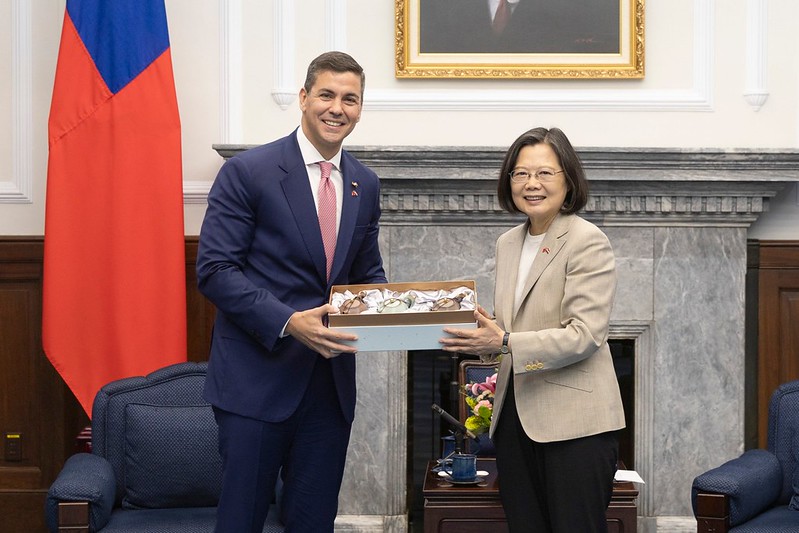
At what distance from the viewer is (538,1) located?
14.6 feet

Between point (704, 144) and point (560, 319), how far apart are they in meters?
2.25

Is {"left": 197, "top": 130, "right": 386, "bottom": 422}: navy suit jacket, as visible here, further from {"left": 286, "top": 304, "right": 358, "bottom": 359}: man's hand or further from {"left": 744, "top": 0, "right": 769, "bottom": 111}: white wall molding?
{"left": 744, "top": 0, "right": 769, "bottom": 111}: white wall molding

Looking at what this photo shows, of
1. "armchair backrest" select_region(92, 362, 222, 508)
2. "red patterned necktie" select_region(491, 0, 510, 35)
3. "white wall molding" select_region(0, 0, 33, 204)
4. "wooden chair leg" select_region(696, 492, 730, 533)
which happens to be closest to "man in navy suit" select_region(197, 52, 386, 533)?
"armchair backrest" select_region(92, 362, 222, 508)

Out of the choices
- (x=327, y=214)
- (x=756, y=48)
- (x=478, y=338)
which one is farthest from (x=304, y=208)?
(x=756, y=48)

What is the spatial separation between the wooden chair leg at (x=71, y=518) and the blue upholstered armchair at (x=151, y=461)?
5 centimetres

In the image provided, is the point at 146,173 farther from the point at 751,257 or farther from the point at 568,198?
the point at 751,257

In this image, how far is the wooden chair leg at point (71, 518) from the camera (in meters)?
3.22

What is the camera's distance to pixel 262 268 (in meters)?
2.40

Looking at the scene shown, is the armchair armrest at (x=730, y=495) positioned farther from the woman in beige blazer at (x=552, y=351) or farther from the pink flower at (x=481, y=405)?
the woman in beige blazer at (x=552, y=351)

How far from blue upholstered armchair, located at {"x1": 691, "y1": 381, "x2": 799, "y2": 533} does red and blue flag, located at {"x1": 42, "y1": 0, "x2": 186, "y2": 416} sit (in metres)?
2.18

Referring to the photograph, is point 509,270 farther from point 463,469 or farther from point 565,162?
point 463,469

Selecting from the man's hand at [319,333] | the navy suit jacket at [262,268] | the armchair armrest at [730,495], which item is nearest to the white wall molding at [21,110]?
the navy suit jacket at [262,268]

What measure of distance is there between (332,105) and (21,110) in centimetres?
265

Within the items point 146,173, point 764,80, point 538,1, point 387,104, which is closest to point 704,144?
point 764,80
